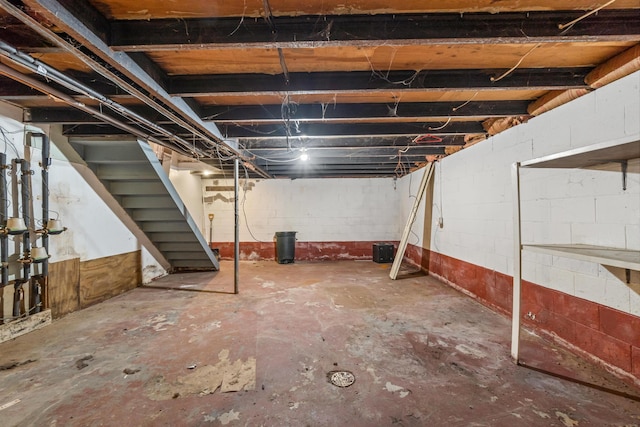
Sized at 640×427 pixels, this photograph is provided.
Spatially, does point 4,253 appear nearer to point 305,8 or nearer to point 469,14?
point 305,8

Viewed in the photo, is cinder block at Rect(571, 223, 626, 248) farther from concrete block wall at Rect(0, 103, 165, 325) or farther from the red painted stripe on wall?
concrete block wall at Rect(0, 103, 165, 325)

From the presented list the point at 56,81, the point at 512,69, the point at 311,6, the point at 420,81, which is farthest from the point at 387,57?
the point at 56,81

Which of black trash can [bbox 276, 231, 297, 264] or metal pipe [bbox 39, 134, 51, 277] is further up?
metal pipe [bbox 39, 134, 51, 277]

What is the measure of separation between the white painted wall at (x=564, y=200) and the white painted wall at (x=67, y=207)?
15.5 feet

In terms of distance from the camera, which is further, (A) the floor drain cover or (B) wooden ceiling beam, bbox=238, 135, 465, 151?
(B) wooden ceiling beam, bbox=238, 135, 465, 151

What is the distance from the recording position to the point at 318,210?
6676 mm

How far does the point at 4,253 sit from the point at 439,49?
409cm

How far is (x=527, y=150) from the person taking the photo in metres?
2.72

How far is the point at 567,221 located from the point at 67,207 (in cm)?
521

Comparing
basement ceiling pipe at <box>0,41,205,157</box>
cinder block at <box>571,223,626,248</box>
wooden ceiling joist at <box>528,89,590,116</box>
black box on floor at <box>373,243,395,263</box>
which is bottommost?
black box on floor at <box>373,243,395,263</box>

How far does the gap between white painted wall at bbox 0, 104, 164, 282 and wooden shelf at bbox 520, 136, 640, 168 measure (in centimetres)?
459

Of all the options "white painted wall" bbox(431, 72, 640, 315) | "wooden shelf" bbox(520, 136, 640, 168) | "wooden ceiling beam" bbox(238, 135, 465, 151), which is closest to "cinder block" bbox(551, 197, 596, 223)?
"white painted wall" bbox(431, 72, 640, 315)

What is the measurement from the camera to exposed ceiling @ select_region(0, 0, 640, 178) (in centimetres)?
140

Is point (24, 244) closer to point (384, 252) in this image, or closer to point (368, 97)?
point (368, 97)
